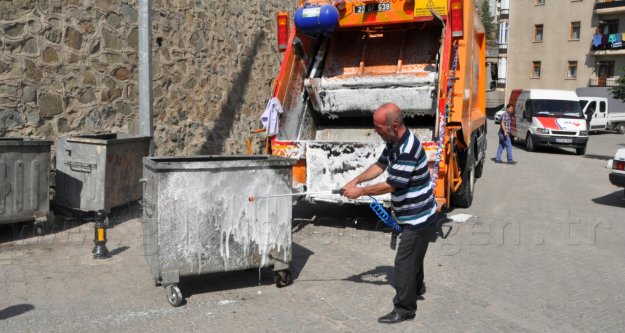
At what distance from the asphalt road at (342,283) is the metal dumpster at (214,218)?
299mm

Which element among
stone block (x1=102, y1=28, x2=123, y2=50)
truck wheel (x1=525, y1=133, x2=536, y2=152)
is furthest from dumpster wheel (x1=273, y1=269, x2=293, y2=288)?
truck wheel (x1=525, y1=133, x2=536, y2=152)

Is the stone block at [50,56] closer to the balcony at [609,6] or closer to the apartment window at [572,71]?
the balcony at [609,6]

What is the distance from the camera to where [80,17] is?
7.82m

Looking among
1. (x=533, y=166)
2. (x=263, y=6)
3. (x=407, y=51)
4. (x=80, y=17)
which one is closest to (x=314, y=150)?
(x=407, y=51)

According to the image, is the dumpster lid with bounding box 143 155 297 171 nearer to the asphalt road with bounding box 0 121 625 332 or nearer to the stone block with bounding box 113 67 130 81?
the asphalt road with bounding box 0 121 625 332

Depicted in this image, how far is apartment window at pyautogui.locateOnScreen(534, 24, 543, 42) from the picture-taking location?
43.2m

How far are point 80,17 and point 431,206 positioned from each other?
230 inches

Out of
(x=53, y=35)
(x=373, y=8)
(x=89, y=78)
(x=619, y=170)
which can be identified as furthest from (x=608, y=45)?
(x=53, y=35)

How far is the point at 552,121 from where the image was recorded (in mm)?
18406

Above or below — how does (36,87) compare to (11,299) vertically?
above

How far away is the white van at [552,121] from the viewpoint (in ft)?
59.1

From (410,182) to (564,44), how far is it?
42.7 m

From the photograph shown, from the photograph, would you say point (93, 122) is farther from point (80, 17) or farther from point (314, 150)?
point (314, 150)

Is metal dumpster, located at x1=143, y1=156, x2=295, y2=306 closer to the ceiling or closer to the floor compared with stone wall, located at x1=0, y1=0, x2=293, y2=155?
closer to the floor
